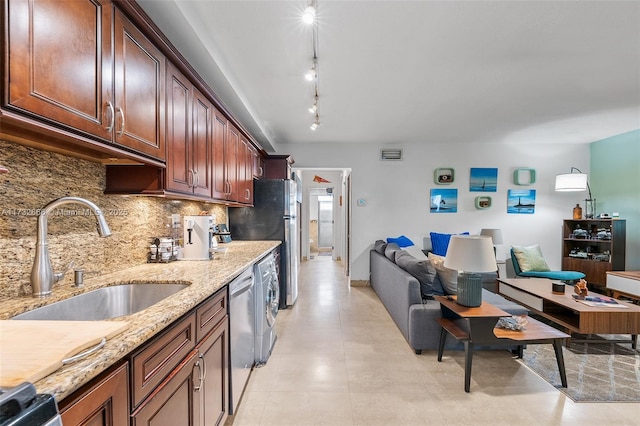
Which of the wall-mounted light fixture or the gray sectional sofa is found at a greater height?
the wall-mounted light fixture

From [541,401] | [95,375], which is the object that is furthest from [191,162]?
[541,401]

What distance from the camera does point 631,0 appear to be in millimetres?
1794

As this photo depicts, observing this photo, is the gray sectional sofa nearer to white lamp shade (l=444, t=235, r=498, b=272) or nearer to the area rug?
the area rug

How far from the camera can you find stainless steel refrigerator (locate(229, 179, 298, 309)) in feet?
12.7

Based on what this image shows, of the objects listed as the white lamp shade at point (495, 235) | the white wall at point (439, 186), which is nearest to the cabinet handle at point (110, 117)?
the white wall at point (439, 186)

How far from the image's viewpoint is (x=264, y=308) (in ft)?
7.95

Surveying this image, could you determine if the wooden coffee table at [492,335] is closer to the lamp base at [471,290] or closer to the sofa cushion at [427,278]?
the lamp base at [471,290]

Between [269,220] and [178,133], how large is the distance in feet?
7.01

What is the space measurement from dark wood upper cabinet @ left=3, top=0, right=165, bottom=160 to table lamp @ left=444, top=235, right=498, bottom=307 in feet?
7.12

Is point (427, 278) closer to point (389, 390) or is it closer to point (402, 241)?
point (389, 390)

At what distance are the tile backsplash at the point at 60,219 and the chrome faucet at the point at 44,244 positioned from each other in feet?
0.26

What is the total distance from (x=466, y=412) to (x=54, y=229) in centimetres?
264

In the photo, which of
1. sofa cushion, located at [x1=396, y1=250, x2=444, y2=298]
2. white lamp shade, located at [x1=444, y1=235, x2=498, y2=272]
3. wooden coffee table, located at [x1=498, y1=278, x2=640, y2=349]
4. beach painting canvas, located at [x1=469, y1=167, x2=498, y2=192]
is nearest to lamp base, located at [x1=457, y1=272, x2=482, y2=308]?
white lamp shade, located at [x1=444, y1=235, x2=498, y2=272]

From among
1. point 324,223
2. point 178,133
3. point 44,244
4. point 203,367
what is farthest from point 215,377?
point 324,223
